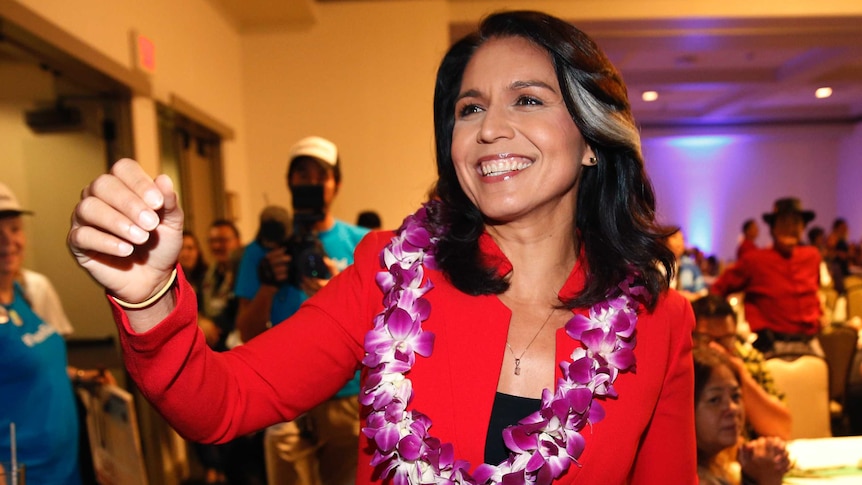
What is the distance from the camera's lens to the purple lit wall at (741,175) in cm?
1384

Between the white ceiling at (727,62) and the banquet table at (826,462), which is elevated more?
the white ceiling at (727,62)

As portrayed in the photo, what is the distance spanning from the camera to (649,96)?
426 inches

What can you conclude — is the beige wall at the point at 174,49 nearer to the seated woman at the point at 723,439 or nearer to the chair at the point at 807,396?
the seated woman at the point at 723,439

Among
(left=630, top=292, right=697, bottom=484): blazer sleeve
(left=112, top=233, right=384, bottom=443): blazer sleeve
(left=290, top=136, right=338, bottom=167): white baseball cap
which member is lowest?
(left=630, top=292, right=697, bottom=484): blazer sleeve

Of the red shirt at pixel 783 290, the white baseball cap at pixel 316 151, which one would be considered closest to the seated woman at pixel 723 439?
the white baseball cap at pixel 316 151

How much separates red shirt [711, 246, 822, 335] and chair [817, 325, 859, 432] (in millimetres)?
871

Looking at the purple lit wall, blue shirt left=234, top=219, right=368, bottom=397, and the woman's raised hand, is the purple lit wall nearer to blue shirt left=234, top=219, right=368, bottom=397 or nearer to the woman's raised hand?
blue shirt left=234, top=219, right=368, bottom=397

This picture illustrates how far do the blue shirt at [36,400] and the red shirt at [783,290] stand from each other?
498cm

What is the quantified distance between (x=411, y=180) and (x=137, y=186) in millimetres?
5021

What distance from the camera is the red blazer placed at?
0.89 meters

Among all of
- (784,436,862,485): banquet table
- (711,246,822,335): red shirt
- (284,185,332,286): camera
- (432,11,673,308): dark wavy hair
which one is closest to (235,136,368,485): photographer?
(284,185,332,286): camera

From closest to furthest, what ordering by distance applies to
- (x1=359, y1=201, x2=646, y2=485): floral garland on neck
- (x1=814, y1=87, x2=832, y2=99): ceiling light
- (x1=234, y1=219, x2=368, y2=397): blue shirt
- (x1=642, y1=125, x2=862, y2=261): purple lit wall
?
(x1=359, y1=201, x2=646, y2=485): floral garland on neck < (x1=234, y1=219, x2=368, y2=397): blue shirt < (x1=814, y1=87, x2=832, y2=99): ceiling light < (x1=642, y1=125, x2=862, y2=261): purple lit wall

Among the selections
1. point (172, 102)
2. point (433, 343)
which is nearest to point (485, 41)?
point (433, 343)

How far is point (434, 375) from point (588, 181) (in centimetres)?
66
